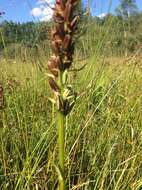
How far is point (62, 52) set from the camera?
1.05 m

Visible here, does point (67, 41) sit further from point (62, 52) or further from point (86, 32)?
point (86, 32)

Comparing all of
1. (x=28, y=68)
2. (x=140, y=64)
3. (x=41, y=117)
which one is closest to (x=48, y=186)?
(x=41, y=117)

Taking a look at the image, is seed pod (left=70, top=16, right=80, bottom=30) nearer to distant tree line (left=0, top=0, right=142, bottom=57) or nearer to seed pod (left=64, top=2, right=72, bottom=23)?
seed pod (left=64, top=2, right=72, bottom=23)

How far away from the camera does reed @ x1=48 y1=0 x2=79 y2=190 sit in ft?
3.38

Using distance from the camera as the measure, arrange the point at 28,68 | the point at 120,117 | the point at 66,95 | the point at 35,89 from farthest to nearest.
→ the point at 28,68
the point at 35,89
the point at 120,117
the point at 66,95

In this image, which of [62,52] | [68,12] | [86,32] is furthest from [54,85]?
[86,32]

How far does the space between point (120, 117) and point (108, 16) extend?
1049 mm

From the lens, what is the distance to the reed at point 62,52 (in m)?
1.03

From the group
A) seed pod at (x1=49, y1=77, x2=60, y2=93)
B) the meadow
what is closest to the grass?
the meadow

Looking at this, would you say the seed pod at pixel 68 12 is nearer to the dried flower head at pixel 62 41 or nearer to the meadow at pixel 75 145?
the dried flower head at pixel 62 41

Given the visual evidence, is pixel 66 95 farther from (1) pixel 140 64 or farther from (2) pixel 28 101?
(1) pixel 140 64

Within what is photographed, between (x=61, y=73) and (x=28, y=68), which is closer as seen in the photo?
(x=61, y=73)

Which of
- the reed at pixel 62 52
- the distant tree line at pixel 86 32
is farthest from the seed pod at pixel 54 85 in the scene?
the distant tree line at pixel 86 32

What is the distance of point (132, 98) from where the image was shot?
9.50 feet
